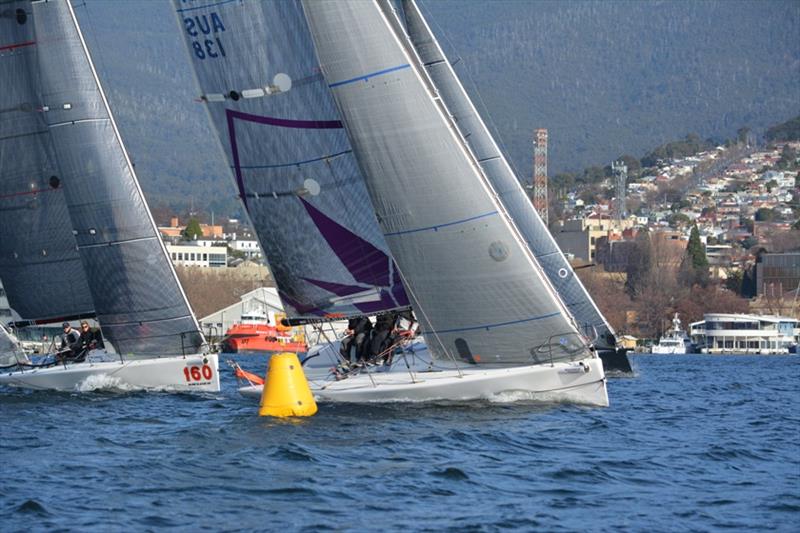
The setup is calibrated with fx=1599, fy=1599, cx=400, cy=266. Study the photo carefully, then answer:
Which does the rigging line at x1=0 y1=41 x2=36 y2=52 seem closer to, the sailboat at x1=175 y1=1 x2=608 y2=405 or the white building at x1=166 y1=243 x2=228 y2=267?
the sailboat at x1=175 y1=1 x2=608 y2=405

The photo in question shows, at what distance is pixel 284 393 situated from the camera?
2012cm

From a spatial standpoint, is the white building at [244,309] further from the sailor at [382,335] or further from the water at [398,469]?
the water at [398,469]

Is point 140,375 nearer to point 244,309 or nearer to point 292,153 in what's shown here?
point 292,153

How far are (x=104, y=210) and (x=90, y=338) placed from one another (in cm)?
257

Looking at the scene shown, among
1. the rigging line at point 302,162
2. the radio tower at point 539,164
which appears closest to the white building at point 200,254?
the radio tower at point 539,164

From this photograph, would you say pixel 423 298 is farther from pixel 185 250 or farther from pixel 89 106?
pixel 185 250

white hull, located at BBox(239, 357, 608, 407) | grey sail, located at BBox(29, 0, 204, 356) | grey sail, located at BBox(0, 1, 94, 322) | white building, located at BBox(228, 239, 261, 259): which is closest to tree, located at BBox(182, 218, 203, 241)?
white building, located at BBox(228, 239, 261, 259)

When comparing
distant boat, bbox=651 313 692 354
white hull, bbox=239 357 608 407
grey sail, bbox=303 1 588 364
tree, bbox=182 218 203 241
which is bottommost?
distant boat, bbox=651 313 692 354

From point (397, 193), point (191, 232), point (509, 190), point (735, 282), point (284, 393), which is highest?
point (191, 232)

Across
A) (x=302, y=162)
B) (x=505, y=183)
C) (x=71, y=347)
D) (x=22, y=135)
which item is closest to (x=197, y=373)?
(x=71, y=347)

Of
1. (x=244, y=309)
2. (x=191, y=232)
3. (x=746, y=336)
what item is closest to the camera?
(x=746, y=336)

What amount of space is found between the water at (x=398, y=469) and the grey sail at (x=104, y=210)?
10.6ft

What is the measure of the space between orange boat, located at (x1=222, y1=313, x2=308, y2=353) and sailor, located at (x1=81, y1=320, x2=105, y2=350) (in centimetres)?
4723

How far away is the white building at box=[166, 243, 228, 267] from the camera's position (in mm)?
131375
